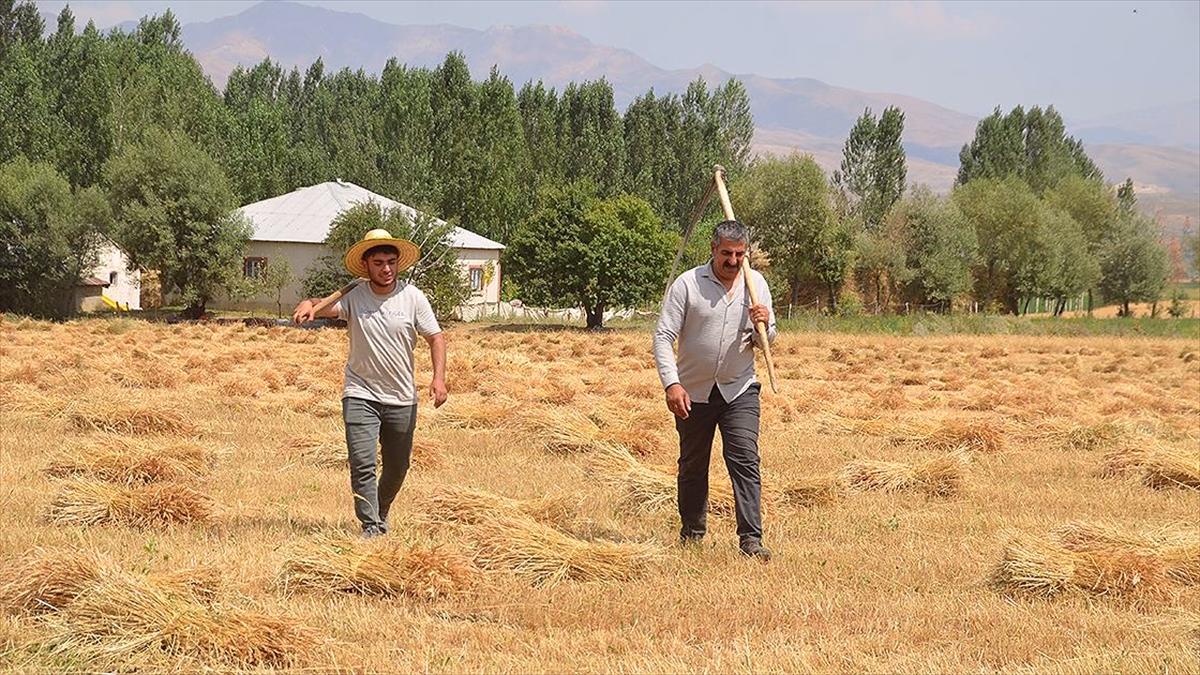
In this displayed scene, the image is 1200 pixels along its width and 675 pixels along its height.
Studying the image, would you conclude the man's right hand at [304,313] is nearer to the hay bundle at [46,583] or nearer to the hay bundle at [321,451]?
the hay bundle at [46,583]

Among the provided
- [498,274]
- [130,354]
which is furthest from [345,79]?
[130,354]

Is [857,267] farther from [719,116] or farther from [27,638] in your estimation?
[27,638]

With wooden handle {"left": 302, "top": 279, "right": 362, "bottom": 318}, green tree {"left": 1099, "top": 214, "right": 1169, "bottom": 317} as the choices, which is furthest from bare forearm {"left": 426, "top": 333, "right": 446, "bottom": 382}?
green tree {"left": 1099, "top": 214, "right": 1169, "bottom": 317}

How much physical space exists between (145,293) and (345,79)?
20826mm

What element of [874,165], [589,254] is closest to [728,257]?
[589,254]

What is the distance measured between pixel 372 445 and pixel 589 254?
123 ft

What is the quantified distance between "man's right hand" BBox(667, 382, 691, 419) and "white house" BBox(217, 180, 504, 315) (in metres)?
40.7

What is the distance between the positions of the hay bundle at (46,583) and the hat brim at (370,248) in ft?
8.46

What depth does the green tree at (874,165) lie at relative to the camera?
71438 millimetres

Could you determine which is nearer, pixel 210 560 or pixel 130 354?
pixel 210 560

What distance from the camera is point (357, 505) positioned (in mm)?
7699

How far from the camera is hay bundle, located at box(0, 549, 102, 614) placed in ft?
18.4

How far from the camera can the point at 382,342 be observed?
25.4ft

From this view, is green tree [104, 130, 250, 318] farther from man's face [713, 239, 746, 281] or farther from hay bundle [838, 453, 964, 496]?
man's face [713, 239, 746, 281]
